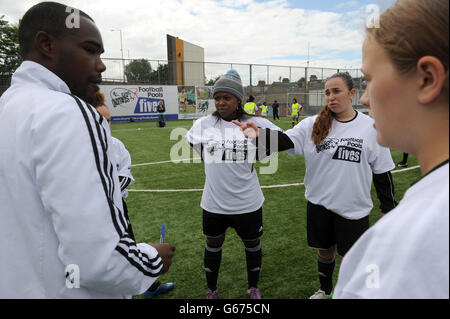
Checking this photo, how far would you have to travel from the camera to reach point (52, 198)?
918mm

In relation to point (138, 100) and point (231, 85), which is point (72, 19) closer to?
point (231, 85)

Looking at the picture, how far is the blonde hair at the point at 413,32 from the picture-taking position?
24.6 inches

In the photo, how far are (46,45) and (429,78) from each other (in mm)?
1312

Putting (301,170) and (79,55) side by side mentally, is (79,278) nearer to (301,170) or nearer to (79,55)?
(79,55)

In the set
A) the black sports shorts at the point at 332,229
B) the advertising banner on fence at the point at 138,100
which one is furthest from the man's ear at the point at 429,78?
the advertising banner on fence at the point at 138,100

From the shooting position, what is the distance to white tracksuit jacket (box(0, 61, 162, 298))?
0.92 meters

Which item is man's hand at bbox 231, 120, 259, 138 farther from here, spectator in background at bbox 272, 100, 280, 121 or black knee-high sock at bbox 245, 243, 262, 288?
spectator in background at bbox 272, 100, 280, 121

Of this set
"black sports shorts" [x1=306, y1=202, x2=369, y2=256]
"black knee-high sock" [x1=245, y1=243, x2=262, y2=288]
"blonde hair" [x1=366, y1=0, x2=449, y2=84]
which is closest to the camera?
"blonde hair" [x1=366, y1=0, x2=449, y2=84]

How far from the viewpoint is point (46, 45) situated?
1146 mm

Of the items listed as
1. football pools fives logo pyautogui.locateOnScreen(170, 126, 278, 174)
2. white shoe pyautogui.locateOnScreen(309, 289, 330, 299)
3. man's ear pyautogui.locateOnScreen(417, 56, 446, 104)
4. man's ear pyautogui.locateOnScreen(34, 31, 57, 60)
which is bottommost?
white shoe pyautogui.locateOnScreen(309, 289, 330, 299)

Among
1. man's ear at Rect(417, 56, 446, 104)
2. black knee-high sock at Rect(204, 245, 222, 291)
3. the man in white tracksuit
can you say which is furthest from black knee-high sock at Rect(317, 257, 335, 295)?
man's ear at Rect(417, 56, 446, 104)

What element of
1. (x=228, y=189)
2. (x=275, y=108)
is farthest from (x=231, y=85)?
(x=275, y=108)

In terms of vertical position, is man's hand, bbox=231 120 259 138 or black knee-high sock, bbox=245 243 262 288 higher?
man's hand, bbox=231 120 259 138

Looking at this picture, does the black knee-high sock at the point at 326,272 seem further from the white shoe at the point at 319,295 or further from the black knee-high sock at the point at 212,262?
the black knee-high sock at the point at 212,262
